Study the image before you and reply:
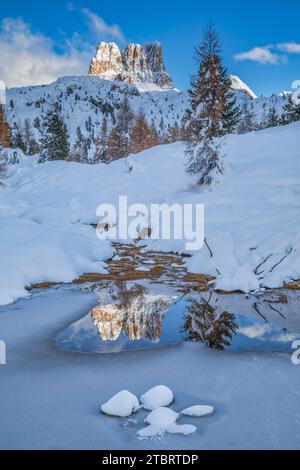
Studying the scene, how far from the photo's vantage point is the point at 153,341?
19.5 feet

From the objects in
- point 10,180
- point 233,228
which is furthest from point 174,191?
point 10,180

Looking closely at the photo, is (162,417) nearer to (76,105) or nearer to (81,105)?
(76,105)

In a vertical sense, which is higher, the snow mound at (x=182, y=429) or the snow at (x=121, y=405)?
the snow at (x=121, y=405)

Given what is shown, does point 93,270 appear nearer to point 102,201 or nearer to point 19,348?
point 19,348

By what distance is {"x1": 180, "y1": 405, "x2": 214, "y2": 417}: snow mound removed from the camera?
378 cm

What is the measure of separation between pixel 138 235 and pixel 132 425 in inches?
554

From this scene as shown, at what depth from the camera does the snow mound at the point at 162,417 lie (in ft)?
11.8

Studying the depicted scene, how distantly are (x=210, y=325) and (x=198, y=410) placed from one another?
2.95 m

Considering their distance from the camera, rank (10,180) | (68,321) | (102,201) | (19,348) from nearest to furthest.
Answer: (19,348) → (68,321) → (102,201) → (10,180)

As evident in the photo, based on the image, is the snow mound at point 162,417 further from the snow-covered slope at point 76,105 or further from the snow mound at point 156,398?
the snow-covered slope at point 76,105

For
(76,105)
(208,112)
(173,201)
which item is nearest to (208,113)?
(208,112)

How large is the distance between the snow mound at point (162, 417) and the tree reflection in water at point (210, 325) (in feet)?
6.83

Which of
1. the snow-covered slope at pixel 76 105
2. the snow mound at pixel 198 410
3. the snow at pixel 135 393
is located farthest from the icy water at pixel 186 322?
the snow-covered slope at pixel 76 105

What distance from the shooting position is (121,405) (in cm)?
383
